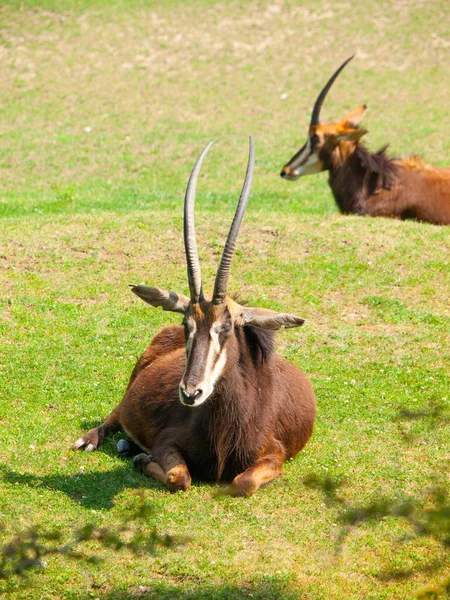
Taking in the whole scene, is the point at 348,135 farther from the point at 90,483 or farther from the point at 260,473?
the point at 90,483

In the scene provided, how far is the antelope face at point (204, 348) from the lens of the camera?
6340mm

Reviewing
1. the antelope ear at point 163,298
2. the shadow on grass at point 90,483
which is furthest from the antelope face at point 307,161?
the shadow on grass at point 90,483

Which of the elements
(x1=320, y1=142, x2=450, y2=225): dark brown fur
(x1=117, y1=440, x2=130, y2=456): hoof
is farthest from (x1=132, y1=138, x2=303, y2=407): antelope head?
(x1=320, y1=142, x2=450, y2=225): dark brown fur

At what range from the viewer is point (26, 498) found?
6707 millimetres

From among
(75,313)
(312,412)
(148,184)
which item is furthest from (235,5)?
(312,412)

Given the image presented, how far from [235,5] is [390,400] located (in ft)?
73.1

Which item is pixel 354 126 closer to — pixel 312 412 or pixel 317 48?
pixel 312 412

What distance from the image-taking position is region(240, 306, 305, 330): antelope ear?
685 centimetres

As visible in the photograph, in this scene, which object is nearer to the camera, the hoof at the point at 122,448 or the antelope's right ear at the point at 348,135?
the hoof at the point at 122,448

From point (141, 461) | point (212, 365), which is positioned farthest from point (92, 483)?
point (212, 365)

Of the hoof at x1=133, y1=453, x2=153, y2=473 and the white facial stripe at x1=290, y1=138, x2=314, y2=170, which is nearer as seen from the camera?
the hoof at x1=133, y1=453, x2=153, y2=473

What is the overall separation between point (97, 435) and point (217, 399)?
1.33m

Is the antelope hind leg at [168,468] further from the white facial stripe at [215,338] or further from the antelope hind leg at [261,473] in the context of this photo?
Result: the white facial stripe at [215,338]

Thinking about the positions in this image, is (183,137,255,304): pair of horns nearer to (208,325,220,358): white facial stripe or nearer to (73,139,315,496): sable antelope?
Answer: (73,139,315,496): sable antelope
